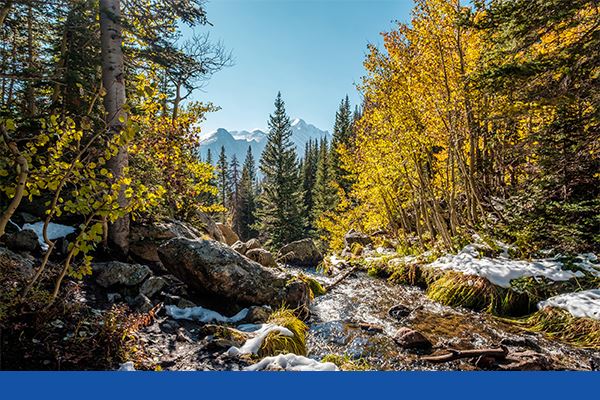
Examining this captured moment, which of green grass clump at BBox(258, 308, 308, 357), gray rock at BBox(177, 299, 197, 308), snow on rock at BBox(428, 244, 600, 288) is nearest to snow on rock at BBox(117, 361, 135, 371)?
green grass clump at BBox(258, 308, 308, 357)

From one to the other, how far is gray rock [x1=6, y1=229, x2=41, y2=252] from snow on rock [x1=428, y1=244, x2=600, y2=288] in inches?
340

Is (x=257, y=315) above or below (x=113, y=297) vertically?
below

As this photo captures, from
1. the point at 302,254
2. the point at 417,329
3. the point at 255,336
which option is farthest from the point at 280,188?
the point at 255,336

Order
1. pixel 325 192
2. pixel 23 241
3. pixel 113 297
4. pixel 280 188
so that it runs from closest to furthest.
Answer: pixel 113 297, pixel 23 241, pixel 280 188, pixel 325 192

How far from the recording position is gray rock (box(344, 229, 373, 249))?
18625 mm

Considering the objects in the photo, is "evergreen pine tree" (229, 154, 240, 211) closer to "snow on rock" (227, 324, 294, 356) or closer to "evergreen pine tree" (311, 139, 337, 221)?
"evergreen pine tree" (311, 139, 337, 221)

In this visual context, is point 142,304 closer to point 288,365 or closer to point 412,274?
point 288,365

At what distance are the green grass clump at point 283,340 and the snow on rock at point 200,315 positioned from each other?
591 mm

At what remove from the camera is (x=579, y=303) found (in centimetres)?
553

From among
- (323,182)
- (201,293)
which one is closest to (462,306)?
(201,293)

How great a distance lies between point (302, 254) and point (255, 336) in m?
14.7

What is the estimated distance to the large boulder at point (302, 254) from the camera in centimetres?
1858

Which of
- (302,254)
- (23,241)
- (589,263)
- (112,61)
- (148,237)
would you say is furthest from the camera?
(302,254)

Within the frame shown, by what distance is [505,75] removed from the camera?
522 centimetres
